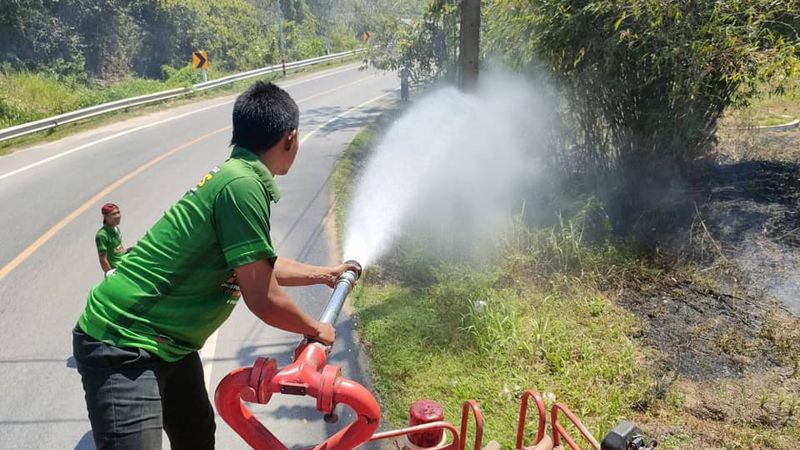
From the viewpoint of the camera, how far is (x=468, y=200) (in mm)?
8250

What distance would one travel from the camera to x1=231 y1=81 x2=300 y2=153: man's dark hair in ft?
7.03

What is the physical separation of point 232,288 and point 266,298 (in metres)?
0.26

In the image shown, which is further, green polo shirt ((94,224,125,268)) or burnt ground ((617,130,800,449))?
green polo shirt ((94,224,125,268))

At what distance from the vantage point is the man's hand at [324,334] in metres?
2.20

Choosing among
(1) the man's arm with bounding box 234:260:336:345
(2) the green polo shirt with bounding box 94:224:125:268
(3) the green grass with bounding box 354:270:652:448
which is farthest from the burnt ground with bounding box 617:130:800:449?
(2) the green polo shirt with bounding box 94:224:125:268

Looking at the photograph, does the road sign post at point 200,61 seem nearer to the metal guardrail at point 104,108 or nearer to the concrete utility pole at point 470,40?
the metal guardrail at point 104,108

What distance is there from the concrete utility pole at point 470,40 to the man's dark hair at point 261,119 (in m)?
4.91

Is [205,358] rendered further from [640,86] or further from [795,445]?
[640,86]

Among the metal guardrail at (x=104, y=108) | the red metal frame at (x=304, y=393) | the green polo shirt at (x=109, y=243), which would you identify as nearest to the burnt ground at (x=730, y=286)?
the red metal frame at (x=304, y=393)

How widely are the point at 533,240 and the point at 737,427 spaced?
3064 mm

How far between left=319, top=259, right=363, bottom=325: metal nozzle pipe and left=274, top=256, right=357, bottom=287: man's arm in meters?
0.05

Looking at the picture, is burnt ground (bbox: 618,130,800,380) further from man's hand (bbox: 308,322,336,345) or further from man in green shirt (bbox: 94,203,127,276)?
man in green shirt (bbox: 94,203,127,276)

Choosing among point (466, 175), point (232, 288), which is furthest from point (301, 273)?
point (466, 175)

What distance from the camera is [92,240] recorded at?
24.4 ft
